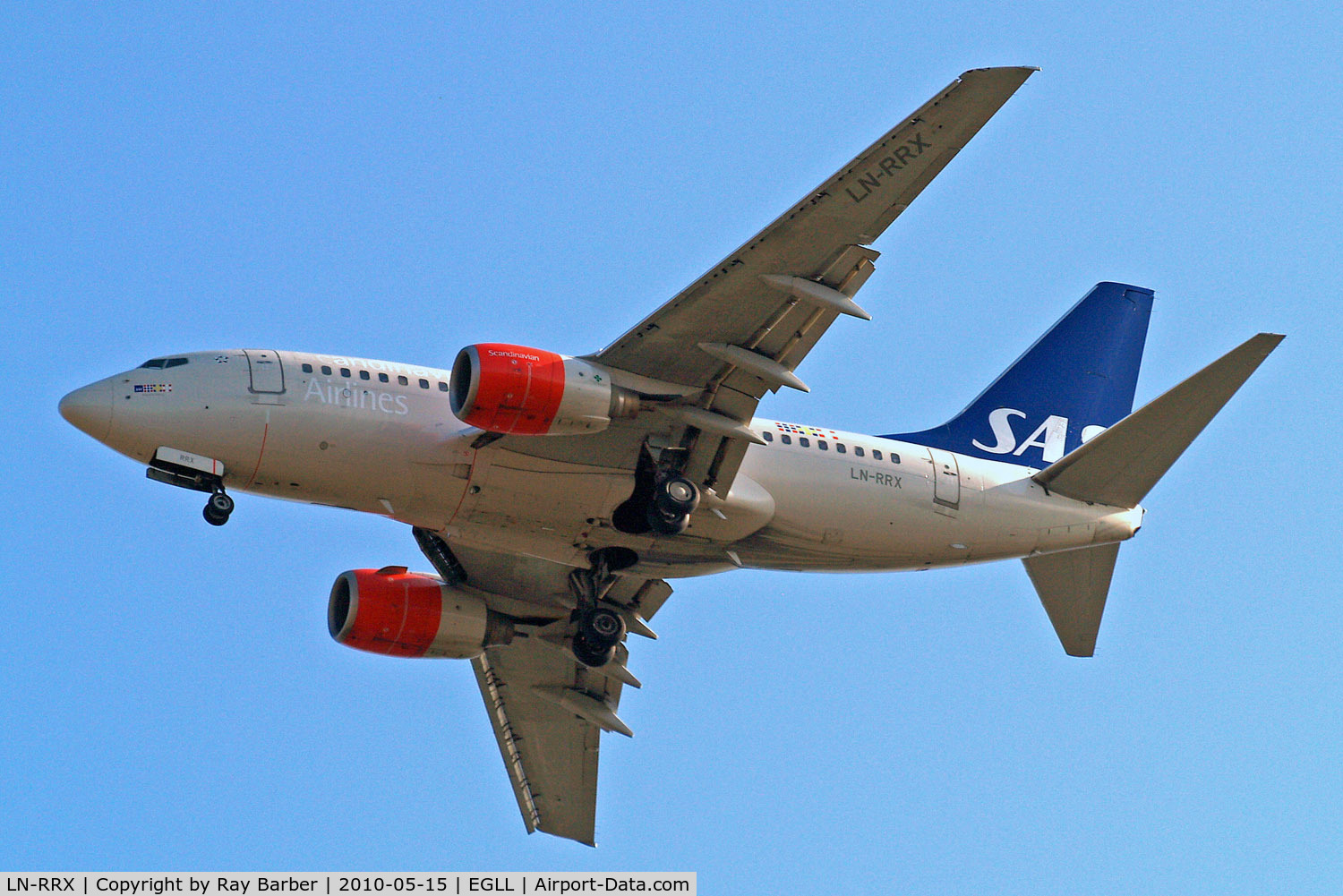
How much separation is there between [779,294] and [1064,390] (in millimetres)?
12233

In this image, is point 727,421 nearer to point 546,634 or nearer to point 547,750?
point 546,634

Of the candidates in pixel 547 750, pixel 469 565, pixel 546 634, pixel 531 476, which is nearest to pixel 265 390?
pixel 531 476

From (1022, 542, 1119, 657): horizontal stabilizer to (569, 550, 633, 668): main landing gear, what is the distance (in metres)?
9.86

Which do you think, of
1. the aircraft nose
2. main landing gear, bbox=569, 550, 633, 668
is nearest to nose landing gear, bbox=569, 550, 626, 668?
main landing gear, bbox=569, 550, 633, 668

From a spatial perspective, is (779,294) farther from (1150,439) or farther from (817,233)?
(1150,439)

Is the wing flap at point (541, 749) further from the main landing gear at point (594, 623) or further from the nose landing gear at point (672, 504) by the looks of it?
the nose landing gear at point (672, 504)

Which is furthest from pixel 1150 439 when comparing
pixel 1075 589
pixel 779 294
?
pixel 779 294

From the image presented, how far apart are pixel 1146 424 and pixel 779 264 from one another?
31.2ft

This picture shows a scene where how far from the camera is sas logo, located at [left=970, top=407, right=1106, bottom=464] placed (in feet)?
129

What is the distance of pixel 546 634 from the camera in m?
40.8

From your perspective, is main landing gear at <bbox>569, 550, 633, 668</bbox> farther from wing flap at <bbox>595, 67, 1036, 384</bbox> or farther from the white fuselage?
wing flap at <bbox>595, 67, 1036, 384</bbox>

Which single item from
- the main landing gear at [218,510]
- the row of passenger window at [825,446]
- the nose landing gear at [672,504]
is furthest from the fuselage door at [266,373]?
the row of passenger window at [825,446]

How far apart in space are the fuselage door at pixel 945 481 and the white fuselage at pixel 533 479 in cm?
4

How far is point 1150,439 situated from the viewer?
117ft
